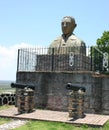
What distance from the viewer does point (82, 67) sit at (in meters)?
14.8

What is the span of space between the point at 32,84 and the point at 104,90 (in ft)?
12.2

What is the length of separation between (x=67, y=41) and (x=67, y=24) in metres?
0.99

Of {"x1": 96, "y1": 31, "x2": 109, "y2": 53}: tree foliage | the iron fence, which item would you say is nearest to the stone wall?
the iron fence

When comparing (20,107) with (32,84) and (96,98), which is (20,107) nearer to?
(32,84)

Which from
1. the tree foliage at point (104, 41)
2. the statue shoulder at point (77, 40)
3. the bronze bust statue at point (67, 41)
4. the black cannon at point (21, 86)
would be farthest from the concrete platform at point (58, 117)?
the tree foliage at point (104, 41)

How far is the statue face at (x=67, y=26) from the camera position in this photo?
16.4 meters

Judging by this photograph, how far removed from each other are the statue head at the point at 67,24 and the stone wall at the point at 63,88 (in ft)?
10.1

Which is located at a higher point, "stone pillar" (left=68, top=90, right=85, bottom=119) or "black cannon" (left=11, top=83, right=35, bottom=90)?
"black cannon" (left=11, top=83, right=35, bottom=90)

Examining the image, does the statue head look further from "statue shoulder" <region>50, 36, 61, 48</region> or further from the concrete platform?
the concrete platform

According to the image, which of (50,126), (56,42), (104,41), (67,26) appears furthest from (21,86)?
(104,41)

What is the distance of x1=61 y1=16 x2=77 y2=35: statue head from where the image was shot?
53.8 ft

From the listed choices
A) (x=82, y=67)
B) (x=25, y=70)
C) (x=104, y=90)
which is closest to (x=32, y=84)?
(x=25, y=70)

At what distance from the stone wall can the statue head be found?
10.1ft

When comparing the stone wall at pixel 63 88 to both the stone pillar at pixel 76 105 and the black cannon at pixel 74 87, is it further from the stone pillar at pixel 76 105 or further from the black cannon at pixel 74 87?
the stone pillar at pixel 76 105
